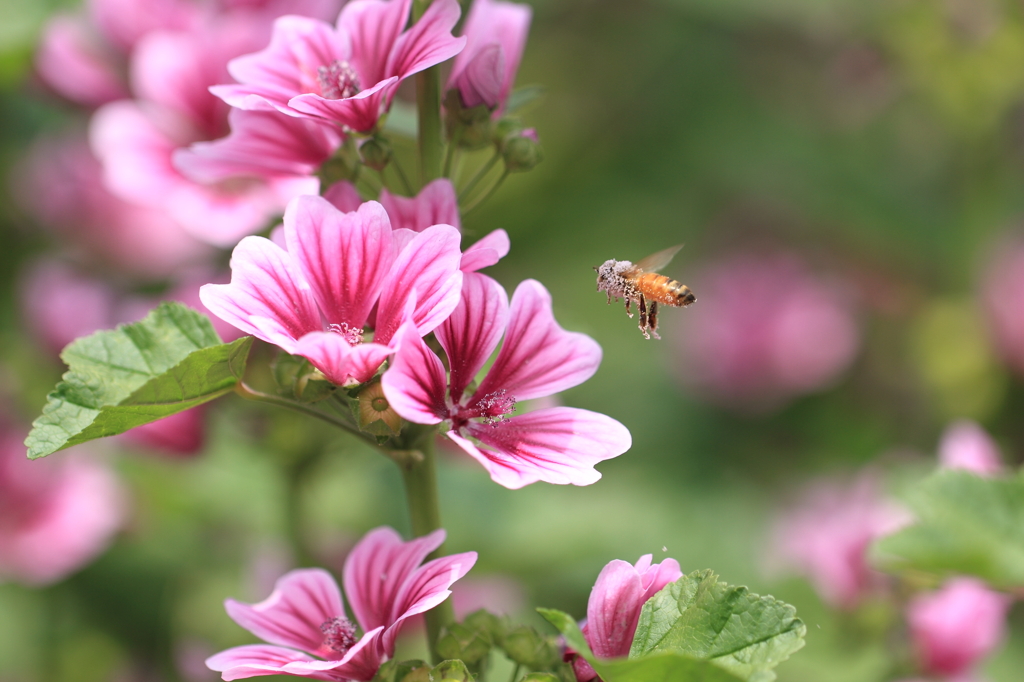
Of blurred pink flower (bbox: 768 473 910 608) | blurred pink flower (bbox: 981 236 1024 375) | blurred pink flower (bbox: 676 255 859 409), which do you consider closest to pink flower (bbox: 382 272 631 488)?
blurred pink flower (bbox: 768 473 910 608)

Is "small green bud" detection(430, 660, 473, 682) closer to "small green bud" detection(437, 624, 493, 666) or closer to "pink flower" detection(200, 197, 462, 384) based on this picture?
"small green bud" detection(437, 624, 493, 666)

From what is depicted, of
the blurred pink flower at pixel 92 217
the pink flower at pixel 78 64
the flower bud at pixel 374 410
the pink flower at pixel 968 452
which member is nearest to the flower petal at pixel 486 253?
the flower bud at pixel 374 410

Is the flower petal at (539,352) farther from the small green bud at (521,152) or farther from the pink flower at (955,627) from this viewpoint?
the pink flower at (955,627)

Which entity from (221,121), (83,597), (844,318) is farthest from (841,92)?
(83,597)

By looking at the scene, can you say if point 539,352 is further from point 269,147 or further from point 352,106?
point 269,147

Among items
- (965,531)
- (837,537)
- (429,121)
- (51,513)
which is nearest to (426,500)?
(429,121)

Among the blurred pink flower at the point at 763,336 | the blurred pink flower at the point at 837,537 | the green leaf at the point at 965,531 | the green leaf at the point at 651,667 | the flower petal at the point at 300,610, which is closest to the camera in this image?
the green leaf at the point at 651,667
